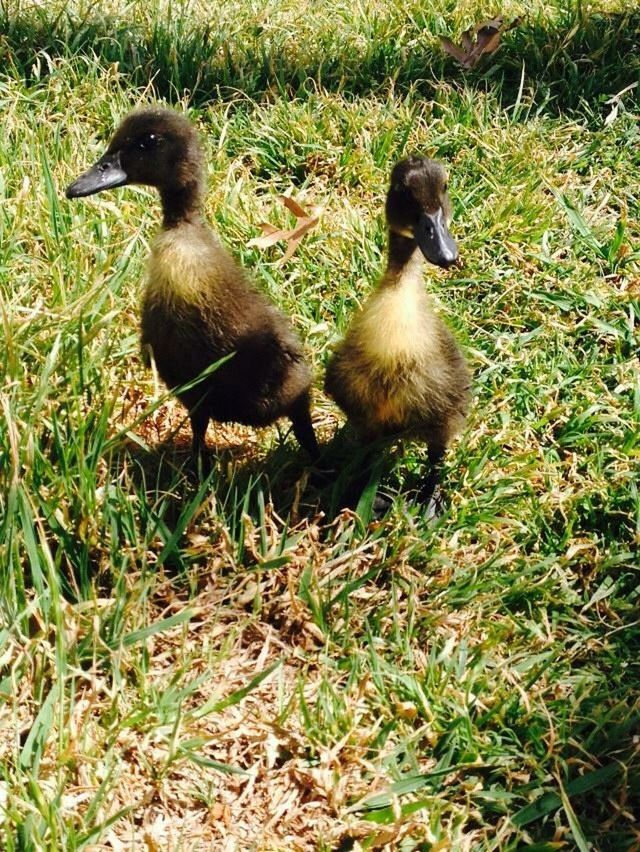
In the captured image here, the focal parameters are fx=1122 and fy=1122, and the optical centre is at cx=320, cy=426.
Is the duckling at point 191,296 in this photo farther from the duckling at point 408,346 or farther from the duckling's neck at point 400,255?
the duckling's neck at point 400,255

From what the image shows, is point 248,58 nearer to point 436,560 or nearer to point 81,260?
point 81,260

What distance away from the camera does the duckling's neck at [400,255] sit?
2.95 meters

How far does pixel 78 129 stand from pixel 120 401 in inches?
58.1

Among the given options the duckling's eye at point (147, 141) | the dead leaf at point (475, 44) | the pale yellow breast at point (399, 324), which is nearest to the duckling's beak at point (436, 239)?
the pale yellow breast at point (399, 324)

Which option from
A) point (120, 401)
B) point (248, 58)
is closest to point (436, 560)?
point (120, 401)

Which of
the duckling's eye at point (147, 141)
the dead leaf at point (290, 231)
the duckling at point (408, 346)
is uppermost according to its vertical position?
the duckling's eye at point (147, 141)

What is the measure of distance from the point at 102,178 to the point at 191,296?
0.43m

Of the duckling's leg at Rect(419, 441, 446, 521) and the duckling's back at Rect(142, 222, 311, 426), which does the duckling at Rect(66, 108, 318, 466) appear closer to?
the duckling's back at Rect(142, 222, 311, 426)

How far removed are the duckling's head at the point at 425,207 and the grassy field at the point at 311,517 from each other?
0.79 meters

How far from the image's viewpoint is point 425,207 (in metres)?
2.82

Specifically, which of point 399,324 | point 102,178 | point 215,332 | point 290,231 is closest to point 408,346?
point 399,324

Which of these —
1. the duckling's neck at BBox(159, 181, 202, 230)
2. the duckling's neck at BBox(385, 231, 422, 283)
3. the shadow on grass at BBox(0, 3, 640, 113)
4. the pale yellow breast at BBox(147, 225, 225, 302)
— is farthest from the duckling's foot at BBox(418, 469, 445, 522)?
the shadow on grass at BBox(0, 3, 640, 113)

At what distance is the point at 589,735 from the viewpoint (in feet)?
9.09

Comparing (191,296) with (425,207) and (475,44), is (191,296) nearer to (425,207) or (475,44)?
(425,207)
